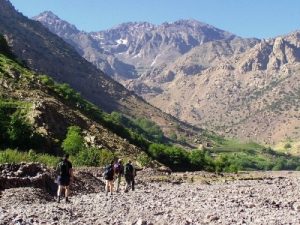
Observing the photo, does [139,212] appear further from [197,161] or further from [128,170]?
[197,161]

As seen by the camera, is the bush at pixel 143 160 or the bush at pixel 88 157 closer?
the bush at pixel 88 157

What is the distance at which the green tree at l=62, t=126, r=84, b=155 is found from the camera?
201 ft

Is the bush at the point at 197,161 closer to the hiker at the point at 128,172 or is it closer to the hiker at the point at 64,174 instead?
the hiker at the point at 128,172

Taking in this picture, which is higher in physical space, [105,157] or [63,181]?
[105,157]

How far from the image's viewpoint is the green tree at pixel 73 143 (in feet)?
201

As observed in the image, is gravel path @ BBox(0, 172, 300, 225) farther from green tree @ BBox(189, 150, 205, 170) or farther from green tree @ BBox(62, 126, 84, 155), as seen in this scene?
green tree @ BBox(189, 150, 205, 170)

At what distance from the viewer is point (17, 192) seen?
28.8 metres

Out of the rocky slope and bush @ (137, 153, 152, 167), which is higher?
the rocky slope

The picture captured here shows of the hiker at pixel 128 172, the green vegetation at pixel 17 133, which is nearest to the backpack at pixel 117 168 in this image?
the hiker at pixel 128 172

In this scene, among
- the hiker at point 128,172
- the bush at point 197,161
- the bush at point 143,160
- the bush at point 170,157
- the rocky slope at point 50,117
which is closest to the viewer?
the hiker at point 128,172

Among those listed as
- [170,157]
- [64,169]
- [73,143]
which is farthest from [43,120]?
[64,169]

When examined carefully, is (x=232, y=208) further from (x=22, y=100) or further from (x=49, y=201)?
(x=22, y=100)

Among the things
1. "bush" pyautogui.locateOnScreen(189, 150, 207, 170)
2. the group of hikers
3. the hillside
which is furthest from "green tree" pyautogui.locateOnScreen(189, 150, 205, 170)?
the group of hikers

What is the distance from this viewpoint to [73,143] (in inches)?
2429
